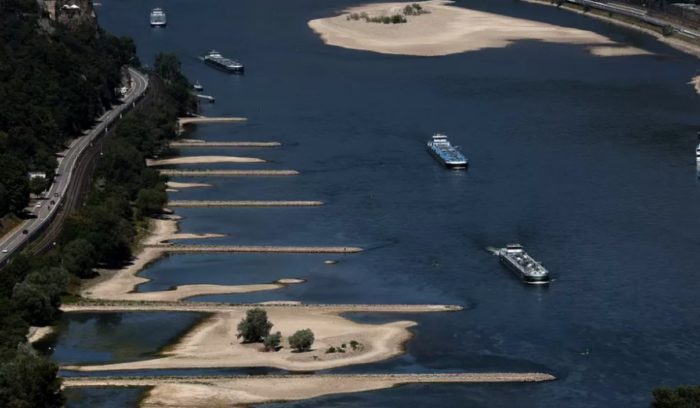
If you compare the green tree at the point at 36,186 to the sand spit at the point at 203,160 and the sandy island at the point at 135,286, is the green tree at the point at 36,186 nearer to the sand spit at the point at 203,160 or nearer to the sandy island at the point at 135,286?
Result: the sandy island at the point at 135,286

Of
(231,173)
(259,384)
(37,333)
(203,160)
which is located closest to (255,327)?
(259,384)

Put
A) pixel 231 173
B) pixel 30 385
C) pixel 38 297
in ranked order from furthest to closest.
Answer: pixel 231 173, pixel 38 297, pixel 30 385

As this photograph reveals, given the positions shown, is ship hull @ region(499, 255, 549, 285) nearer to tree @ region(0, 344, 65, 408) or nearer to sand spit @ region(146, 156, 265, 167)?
tree @ region(0, 344, 65, 408)

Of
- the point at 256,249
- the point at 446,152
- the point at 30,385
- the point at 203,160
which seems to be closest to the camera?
the point at 30,385

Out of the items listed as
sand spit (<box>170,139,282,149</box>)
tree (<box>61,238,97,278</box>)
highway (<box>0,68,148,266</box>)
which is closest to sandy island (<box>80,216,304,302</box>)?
tree (<box>61,238,97,278</box>)

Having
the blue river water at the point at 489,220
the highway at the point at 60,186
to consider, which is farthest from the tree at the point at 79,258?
the blue river water at the point at 489,220

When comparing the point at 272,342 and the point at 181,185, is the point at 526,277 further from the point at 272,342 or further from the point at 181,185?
the point at 181,185
